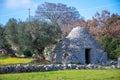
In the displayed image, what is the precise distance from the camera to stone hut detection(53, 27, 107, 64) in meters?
30.9

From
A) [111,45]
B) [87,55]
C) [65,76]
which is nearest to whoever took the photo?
[65,76]

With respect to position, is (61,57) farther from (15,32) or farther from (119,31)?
(119,31)

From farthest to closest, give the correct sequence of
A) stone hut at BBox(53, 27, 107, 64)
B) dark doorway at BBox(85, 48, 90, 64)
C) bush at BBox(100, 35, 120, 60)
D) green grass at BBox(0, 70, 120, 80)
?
bush at BBox(100, 35, 120, 60) → dark doorway at BBox(85, 48, 90, 64) → stone hut at BBox(53, 27, 107, 64) → green grass at BBox(0, 70, 120, 80)

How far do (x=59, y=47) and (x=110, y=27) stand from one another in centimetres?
1727

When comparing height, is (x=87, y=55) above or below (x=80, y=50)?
below

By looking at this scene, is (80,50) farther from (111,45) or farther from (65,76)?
(65,76)

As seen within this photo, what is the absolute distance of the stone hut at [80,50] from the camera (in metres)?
30.9

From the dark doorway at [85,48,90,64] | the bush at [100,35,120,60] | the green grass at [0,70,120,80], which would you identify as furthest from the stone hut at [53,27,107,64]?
the green grass at [0,70,120,80]

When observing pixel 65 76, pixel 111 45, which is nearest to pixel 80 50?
pixel 111 45

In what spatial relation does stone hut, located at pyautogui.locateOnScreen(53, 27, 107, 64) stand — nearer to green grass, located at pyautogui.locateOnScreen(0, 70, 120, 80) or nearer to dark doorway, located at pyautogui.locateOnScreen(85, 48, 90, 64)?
dark doorway, located at pyautogui.locateOnScreen(85, 48, 90, 64)

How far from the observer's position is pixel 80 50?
3122 cm

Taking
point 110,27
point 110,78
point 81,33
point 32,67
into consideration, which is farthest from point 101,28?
point 110,78

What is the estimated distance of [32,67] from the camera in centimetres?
2216

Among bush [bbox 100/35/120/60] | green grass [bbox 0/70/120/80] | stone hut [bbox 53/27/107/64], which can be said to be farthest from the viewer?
bush [bbox 100/35/120/60]
